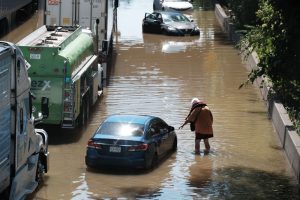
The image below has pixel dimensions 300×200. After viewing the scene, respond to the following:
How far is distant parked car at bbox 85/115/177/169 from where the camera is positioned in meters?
17.8

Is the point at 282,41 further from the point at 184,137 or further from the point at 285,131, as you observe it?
the point at 184,137

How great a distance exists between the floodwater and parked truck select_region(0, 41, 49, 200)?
1254 mm

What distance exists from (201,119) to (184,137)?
216 centimetres

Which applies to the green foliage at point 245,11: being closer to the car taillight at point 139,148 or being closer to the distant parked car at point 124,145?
the distant parked car at point 124,145

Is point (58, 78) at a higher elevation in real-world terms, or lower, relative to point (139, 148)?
higher

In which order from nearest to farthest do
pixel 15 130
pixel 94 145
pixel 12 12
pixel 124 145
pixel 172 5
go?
pixel 15 130 → pixel 124 145 → pixel 94 145 → pixel 12 12 → pixel 172 5

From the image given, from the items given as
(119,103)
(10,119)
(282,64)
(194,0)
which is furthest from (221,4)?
(10,119)

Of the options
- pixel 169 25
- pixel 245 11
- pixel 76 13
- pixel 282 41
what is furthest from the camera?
pixel 169 25

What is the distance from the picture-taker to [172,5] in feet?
193

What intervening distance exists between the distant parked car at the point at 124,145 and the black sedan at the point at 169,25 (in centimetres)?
2789

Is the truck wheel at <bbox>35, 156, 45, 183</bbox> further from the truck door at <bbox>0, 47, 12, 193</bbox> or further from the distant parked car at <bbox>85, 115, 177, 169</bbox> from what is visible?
the truck door at <bbox>0, 47, 12, 193</bbox>

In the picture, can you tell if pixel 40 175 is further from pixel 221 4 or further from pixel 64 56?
pixel 221 4

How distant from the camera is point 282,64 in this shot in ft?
53.7

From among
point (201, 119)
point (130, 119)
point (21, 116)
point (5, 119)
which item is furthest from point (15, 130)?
point (201, 119)
